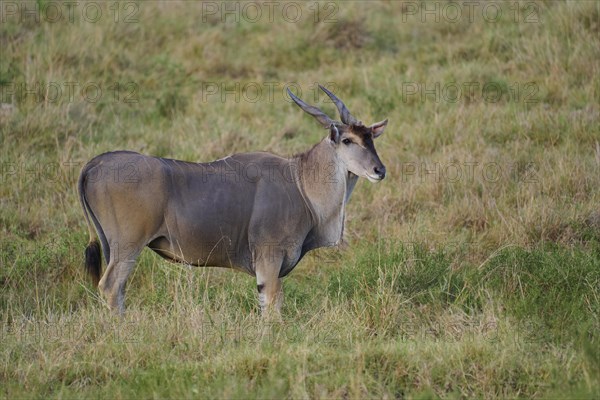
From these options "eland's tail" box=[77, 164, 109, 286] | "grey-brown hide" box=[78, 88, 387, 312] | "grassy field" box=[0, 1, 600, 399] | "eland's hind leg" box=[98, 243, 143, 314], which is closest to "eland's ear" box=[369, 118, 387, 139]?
"grey-brown hide" box=[78, 88, 387, 312]

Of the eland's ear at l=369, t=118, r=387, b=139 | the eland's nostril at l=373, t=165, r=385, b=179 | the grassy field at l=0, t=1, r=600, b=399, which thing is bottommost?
the grassy field at l=0, t=1, r=600, b=399

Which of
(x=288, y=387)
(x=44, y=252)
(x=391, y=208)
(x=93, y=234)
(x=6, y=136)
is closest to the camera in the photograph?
(x=288, y=387)

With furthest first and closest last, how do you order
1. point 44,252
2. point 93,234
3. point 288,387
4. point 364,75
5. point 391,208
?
point 364,75
point 391,208
point 44,252
point 93,234
point 288,387

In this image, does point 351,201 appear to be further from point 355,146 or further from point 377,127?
point 355,146

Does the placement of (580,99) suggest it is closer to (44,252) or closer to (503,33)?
(503,33)

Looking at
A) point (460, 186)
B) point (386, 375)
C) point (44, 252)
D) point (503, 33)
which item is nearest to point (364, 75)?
point (503, 33)

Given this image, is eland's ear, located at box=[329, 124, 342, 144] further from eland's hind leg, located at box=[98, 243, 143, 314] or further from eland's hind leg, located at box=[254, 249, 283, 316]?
eland's hind leg, located at box=[98, 243, 143, 314]

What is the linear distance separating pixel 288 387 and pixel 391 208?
345 cm

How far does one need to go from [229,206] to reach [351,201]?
7.75 ft

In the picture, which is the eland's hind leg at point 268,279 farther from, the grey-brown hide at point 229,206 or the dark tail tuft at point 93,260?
the dark tail tuft at point 93,260

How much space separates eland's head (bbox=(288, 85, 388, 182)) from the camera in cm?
644

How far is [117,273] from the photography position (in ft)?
19.8

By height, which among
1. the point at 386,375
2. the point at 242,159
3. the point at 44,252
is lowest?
the point at 44,252

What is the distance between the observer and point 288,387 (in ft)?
16.3
